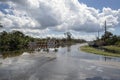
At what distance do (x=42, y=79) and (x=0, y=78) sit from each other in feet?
6.90

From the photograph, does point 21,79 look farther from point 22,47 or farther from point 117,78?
point 22,47

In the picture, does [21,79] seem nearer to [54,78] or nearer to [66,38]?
[54,78]

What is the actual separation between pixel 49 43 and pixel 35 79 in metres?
25.3

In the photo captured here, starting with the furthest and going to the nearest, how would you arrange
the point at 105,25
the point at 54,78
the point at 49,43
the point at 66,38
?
1. the point at 66,38
2. the point at 105,25
3. the point at 49,43
4. the point at 54,78

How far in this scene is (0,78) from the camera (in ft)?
39.6

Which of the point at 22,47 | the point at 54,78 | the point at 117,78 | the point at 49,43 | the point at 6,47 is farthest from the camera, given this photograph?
the point at 22,47

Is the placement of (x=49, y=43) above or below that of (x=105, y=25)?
below

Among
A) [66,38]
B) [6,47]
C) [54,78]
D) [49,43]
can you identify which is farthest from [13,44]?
[66,38]

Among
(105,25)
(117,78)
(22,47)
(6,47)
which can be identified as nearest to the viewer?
(117,78)

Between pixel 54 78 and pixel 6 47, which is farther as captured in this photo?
pixel 6 47

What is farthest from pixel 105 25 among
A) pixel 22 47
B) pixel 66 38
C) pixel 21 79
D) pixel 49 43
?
pixel 21 79

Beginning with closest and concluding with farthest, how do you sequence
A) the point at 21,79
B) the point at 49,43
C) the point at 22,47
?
the point at 21,79 → the point at 49,43 → the point at 22,47

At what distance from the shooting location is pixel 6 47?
146 feet

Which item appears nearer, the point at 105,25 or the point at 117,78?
the point at 117,78
